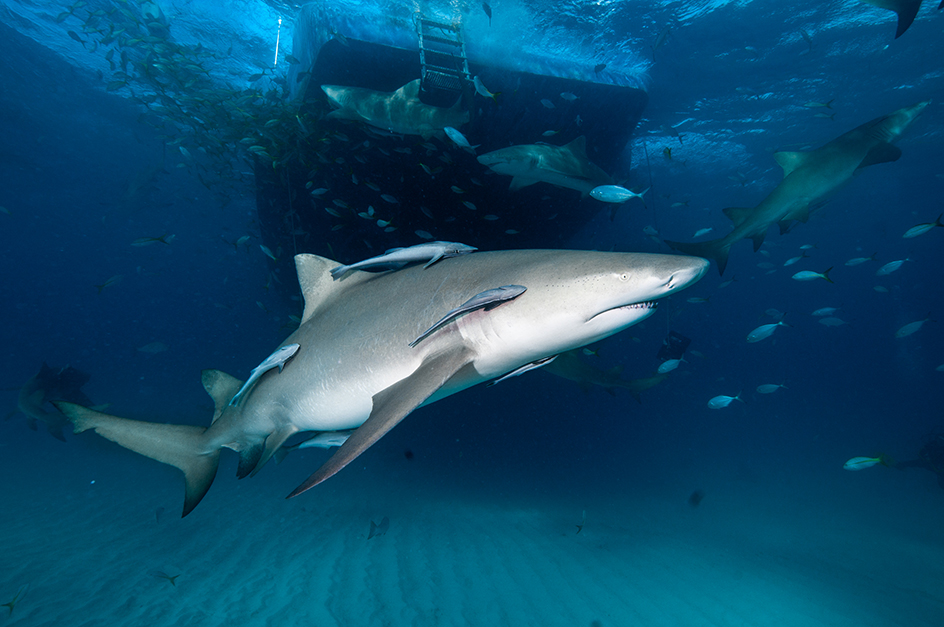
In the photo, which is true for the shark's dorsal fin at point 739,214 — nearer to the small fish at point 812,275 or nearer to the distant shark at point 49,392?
the small fish at point 812,275

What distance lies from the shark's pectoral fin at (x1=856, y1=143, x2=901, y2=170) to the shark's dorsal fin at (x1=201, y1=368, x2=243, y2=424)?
8484mm

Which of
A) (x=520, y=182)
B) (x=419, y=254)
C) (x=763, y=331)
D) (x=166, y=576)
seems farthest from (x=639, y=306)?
(x=763, y=331)

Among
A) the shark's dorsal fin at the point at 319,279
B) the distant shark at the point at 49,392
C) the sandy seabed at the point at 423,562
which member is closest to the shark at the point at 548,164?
the shark's dorsal fin at the point at 319,279

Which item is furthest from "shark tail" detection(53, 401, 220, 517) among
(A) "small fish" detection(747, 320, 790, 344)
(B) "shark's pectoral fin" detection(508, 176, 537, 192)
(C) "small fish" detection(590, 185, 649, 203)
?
(A) "small fish" detection(747, 320, 790, 344)

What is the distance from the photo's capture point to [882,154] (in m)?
5.05

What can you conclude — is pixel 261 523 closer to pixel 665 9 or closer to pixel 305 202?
pixel 305 202

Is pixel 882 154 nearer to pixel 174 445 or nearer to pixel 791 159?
pixel 791 159

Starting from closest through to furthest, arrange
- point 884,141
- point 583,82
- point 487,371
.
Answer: point 487,371, point 884,141, point 583,82

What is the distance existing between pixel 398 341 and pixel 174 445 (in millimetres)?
2382

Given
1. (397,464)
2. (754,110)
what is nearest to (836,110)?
(754,110)

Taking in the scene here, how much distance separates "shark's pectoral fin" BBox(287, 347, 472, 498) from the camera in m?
1.37

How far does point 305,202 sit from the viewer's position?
886cm

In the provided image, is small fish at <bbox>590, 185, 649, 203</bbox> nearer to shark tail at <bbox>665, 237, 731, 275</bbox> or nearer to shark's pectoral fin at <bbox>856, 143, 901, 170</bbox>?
shark tail at <bbox>665, 237, 731, 275</bbox>

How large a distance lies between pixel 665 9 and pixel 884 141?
8.77 meters
